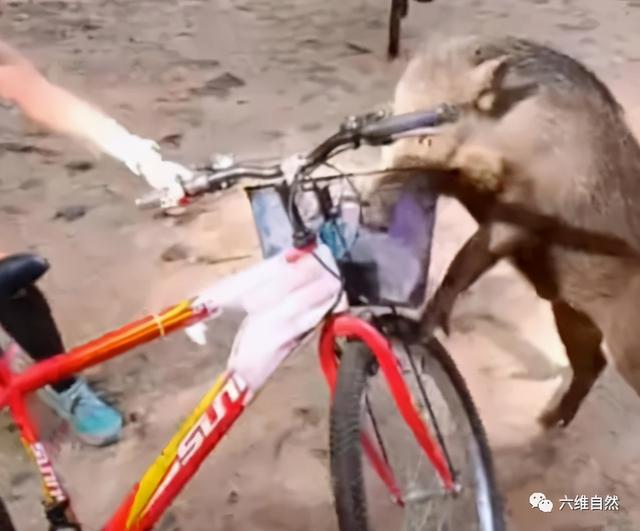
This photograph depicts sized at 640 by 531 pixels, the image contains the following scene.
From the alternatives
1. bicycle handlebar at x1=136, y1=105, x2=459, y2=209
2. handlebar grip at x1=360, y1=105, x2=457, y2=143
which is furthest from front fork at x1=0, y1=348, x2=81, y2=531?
handlebar grip at x1=360, y1=105, x2=457, y2=143

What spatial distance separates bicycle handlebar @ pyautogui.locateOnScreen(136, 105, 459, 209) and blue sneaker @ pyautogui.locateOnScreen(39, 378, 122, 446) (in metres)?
0.67

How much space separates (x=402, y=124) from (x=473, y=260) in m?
0.52

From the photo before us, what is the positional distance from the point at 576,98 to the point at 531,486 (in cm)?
60

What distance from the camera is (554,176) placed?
4.82 ft

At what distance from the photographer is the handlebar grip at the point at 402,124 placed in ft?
3.66

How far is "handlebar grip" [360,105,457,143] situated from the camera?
3.66ft

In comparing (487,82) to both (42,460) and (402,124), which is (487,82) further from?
(42,460)

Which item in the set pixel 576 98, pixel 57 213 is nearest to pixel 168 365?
pixel 57 213

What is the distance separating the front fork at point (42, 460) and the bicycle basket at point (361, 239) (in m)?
0.33

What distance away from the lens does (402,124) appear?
111 centimetres

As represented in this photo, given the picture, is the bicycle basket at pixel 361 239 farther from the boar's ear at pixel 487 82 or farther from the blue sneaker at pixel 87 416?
the blue sneaker at pixel 87 416

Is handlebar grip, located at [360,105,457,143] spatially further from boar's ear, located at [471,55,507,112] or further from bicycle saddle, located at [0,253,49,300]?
bicycle saddle, located at [0,253,49,300]

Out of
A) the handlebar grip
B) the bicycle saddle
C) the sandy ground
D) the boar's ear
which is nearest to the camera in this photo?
the handlebar grip

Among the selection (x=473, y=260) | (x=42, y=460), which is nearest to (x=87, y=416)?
(x=42, y=460)
